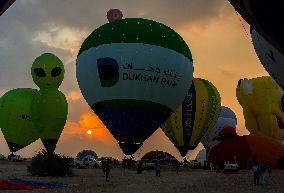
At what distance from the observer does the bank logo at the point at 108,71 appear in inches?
1024

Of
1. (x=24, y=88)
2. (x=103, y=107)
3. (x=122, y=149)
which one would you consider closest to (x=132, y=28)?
(x=103, y=107)

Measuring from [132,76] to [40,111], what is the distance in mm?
21211

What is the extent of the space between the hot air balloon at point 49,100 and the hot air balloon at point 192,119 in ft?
37.5

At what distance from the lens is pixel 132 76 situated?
2580 centimetres

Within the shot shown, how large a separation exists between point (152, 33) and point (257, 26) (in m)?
14.4

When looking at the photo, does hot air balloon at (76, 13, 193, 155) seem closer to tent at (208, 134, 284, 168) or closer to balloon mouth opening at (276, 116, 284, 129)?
tent at (208, 134, 284, 168)

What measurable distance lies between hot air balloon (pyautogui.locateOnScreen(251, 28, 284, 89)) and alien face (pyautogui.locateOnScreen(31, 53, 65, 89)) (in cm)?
2731

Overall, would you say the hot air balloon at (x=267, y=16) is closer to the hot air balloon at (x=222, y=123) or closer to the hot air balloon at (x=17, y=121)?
the hot air balloon at (x=222, y=123)

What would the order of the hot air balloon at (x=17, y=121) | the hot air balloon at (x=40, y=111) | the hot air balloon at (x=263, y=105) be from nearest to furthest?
the hot air balloon at (x=263, y=105) < the hot air balloon at (x=40, y=111) < the hot air balloon at (x=17, y=121)

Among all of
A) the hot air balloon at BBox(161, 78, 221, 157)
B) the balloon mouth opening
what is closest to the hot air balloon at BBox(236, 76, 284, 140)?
the balloon mouth opening

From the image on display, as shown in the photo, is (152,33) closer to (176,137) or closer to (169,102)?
(169,102)

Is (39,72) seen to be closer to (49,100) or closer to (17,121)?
(49,100)

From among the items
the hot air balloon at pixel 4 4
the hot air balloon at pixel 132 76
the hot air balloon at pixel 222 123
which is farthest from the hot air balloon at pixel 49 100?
the hot air balloon at pixel 4 4

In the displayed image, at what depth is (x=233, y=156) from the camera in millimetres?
36469
